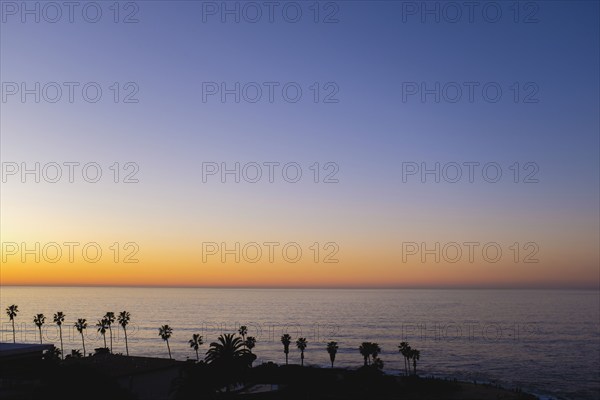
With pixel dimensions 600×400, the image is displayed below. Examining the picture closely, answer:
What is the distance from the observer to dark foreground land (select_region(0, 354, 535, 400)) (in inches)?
1897

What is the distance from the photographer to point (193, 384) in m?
53.3

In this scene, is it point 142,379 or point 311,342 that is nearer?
point 142,379

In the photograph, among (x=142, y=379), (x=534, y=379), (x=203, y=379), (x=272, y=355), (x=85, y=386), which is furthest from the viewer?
(x=272, y=355)

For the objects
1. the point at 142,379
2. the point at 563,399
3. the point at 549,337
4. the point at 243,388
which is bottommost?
the point at 549,337

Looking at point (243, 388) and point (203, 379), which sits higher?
point (203, 379)

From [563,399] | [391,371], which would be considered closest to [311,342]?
[391,371]

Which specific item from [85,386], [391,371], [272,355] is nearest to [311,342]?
[272,355]

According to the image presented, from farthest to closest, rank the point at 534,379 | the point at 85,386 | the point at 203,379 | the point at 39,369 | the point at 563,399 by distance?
1. the point at 534,379
2. the point at 563,399
3. the point at 39,369
4. the point at 203,379
5. the point at 85,386

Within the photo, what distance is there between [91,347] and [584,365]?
503ft

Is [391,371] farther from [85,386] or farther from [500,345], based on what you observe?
[85,386]

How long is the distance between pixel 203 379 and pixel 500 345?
148271 mm

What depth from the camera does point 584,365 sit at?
13562 cm

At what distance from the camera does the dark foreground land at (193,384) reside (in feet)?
158

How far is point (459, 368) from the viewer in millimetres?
134125
